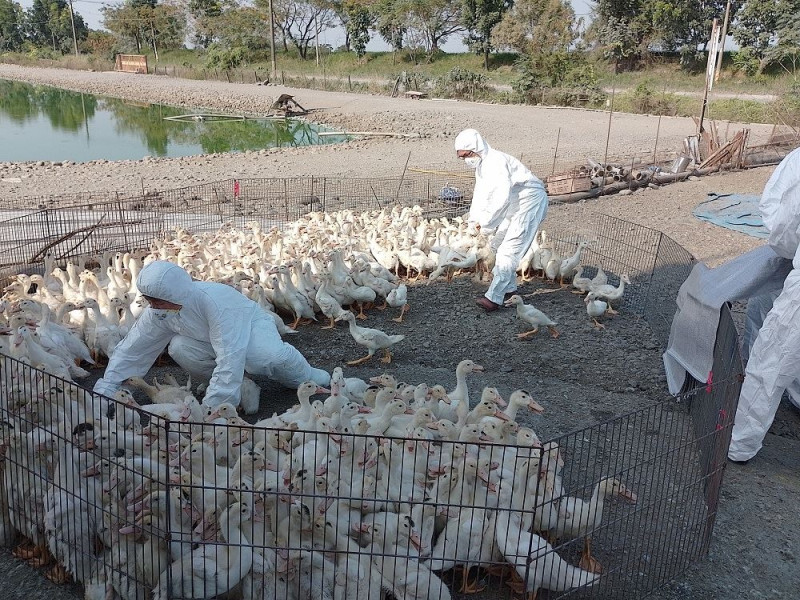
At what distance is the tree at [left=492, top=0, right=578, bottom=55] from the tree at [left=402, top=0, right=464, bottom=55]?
255 inches

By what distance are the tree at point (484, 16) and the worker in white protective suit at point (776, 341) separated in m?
43.4

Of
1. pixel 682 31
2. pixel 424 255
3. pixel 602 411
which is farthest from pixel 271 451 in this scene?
pixel 682 31

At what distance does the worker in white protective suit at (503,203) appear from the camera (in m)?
7.76

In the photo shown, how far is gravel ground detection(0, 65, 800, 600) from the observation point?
4.00 metres

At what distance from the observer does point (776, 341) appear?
479cm

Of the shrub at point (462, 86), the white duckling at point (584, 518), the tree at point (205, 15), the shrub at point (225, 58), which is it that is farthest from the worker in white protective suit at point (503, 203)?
the tree at point (205, 15)

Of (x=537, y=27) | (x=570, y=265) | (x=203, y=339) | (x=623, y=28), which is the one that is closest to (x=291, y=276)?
(x=203, y=339)

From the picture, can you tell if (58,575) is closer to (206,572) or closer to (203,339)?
(206,572)

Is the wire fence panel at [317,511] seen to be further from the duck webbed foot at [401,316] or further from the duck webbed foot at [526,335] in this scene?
the duck webbed foot at [401,316]

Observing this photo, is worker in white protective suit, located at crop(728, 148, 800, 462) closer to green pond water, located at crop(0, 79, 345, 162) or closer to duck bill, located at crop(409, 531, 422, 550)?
duck bill, located at crop(409, 531, 422, 550)

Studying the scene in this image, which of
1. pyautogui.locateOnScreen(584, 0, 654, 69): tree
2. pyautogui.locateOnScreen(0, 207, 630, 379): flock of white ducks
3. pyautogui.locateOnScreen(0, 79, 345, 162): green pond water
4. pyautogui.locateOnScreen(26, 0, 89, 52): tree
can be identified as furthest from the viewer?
pyautogui.locateOnScreen(26, 0, 89, 52): tree

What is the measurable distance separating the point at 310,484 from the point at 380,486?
18.8 inches

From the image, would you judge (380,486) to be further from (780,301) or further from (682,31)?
(682,31)

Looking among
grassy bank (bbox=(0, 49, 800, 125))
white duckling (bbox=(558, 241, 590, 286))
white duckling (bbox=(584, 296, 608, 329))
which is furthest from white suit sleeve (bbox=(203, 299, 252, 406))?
grassy bank (bbox=(0, 49, 800, 125))
